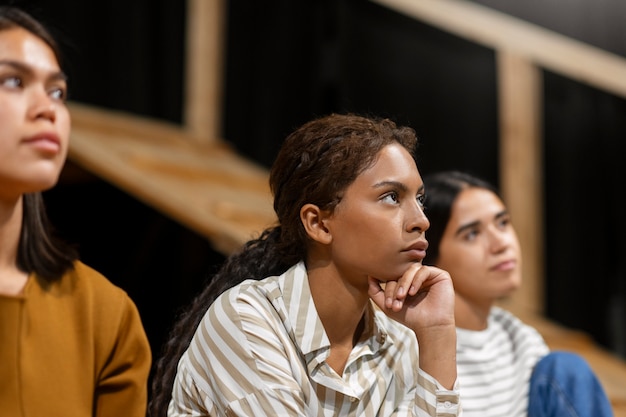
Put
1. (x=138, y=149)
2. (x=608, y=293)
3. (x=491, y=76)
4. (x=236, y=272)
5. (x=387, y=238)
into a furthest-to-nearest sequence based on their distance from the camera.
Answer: (x=491, y=76) < (x=608, y=293) < (x=138, y=149) < (x=236, y=272) < (x=387, y=238)

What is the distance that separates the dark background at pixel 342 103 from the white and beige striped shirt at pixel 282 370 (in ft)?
4.05

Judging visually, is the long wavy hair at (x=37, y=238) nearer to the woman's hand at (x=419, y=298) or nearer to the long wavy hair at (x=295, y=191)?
the long wavy hair at (x=295, y=191)

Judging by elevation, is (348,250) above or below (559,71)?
below

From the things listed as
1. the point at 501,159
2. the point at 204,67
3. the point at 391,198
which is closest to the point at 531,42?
the point at 501,159

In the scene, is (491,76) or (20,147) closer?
(20,147)

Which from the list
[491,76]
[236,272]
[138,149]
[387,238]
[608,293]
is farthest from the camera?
[491,76]

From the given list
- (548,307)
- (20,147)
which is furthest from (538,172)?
(20,147)

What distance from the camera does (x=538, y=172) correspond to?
10.1ft

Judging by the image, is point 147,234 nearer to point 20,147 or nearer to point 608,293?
point 608,293

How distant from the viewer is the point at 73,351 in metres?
1.43

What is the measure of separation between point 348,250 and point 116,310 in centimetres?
42

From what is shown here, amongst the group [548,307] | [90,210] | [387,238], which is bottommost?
[548,307]

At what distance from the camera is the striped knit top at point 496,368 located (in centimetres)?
174

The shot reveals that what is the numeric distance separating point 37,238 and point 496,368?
2.97 feet
